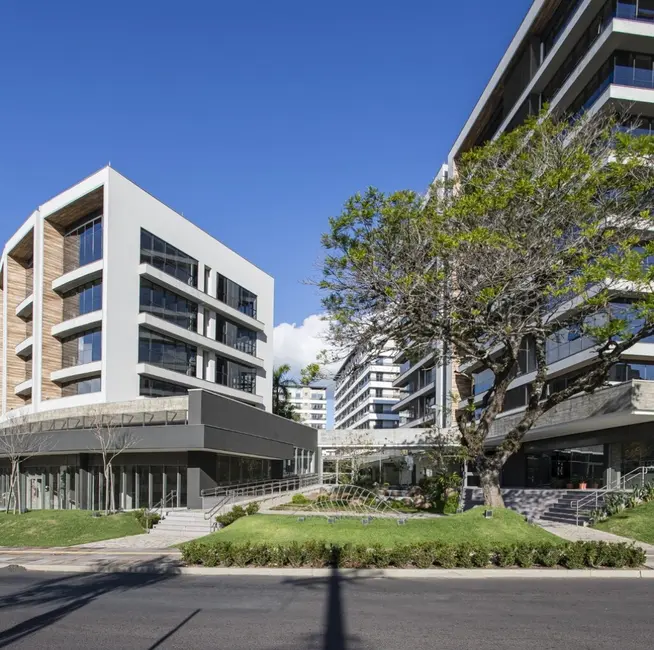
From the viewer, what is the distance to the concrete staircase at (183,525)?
91.9 feet

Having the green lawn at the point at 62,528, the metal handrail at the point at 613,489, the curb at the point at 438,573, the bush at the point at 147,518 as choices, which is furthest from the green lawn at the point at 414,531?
the bush at the point at 147,518

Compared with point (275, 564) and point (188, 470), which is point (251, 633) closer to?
point (275, 564)

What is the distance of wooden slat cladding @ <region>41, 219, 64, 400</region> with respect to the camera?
4314 centimetres

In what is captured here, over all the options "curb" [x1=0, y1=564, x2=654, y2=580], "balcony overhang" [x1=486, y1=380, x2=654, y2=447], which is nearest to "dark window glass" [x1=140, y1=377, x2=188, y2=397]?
"balcony overhang" [x1=486, y1=380, x2=654, y2=447]

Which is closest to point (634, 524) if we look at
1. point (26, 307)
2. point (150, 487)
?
point (150, 487)

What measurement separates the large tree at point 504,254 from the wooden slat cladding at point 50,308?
25.6 meters

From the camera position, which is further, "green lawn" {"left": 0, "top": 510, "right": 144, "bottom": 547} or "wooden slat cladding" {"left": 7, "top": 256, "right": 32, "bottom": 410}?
"wooden slat cladding" {"left": 7, "top": 256, "right": 32, "bottom": 410}

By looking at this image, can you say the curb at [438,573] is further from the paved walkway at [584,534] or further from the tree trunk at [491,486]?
the tree trunk at [491,486]

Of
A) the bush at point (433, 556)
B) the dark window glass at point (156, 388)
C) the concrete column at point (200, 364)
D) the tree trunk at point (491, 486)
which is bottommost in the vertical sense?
the bush at point (433, 556)

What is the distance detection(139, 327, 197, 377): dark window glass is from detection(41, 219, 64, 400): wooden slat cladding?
6.18 m

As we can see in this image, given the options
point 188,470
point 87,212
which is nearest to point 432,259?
point 188,470

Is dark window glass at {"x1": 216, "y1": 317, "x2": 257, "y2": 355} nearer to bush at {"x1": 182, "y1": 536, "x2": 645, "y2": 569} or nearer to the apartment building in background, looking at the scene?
the apartment building in background

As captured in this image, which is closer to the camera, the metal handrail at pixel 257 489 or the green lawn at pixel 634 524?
the green lawn at pixel 634 524

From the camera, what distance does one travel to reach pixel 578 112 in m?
38.1
